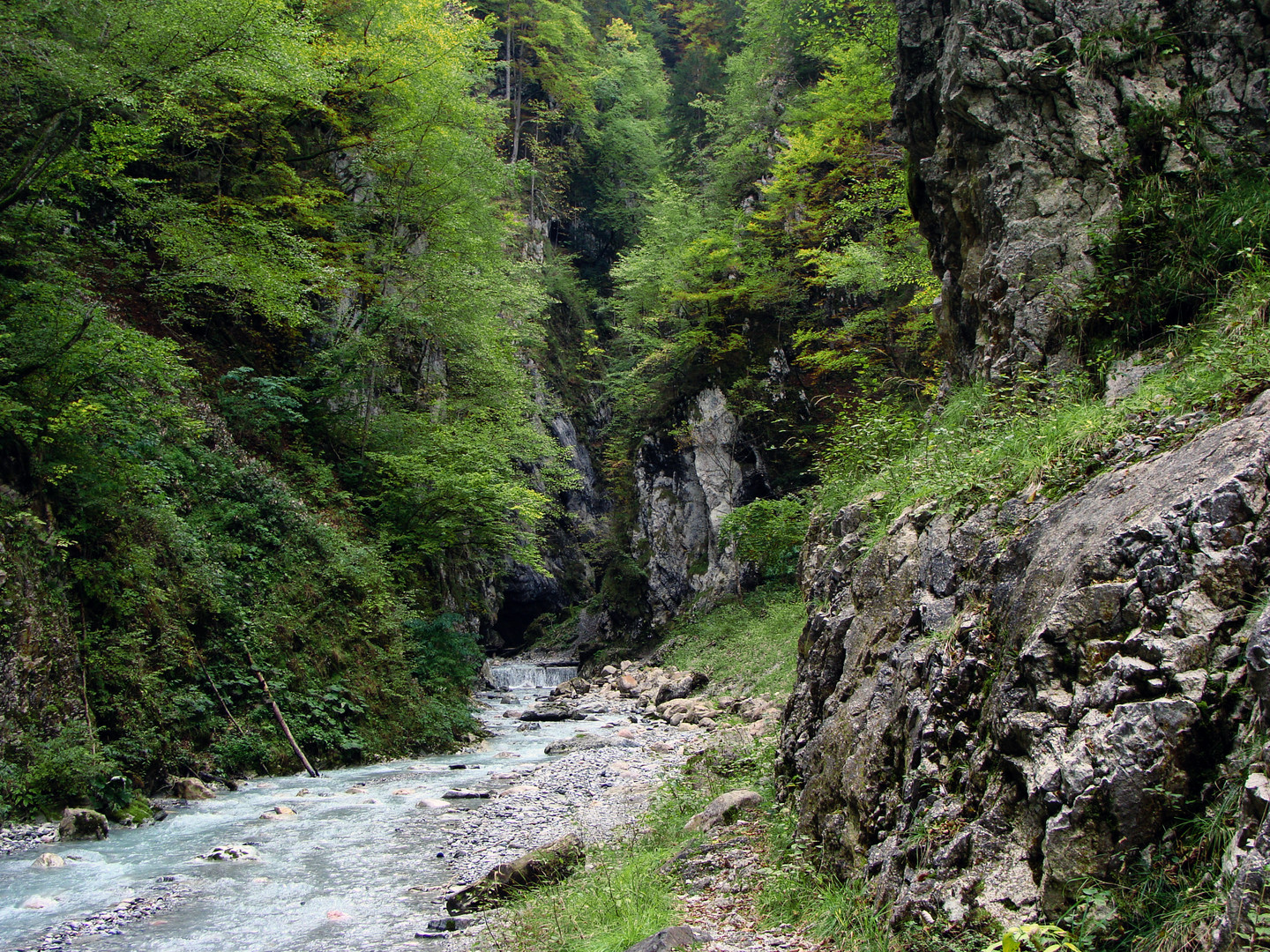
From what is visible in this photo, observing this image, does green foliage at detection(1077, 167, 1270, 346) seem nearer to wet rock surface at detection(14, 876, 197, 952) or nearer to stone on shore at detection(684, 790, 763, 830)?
stone on shore at detection(684, 790, 763, 830)

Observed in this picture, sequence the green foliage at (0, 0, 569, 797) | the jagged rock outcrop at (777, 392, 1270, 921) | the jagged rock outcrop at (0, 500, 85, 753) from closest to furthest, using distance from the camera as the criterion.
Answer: the jagged rock outcrop at (777, 392, 1270, 921), the jagged rock outcrop at (0, 500, 85, 753), the green foliage at (0, 0, 569, 797)

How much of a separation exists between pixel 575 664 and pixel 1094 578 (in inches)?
953

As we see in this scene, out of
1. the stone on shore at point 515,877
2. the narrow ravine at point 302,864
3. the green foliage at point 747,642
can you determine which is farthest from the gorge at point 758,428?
the stone on shore at point 515,877

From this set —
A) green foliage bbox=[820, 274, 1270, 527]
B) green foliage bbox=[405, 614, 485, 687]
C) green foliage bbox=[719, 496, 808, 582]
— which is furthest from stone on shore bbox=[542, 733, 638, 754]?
green foliage bbox=[719, 496, 808, 582]

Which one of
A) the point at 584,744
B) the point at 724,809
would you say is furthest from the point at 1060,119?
the point at 584,744

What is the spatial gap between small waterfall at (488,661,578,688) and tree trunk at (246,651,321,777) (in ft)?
43.8

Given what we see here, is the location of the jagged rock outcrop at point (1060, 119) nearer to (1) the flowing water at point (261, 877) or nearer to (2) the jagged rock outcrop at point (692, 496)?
(1) the flowing water at point (261, 877)

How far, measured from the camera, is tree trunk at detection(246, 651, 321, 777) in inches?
382

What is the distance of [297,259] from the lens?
13.4 meters

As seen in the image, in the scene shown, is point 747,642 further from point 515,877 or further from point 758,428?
point 515,877

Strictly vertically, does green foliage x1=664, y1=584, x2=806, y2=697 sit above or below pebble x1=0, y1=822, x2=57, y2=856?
below

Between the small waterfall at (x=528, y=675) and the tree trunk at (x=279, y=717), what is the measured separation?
13.3 m

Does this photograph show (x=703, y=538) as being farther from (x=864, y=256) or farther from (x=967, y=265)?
(x=967, y=265)

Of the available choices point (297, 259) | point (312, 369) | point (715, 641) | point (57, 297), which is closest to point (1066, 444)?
point (57, 297)
